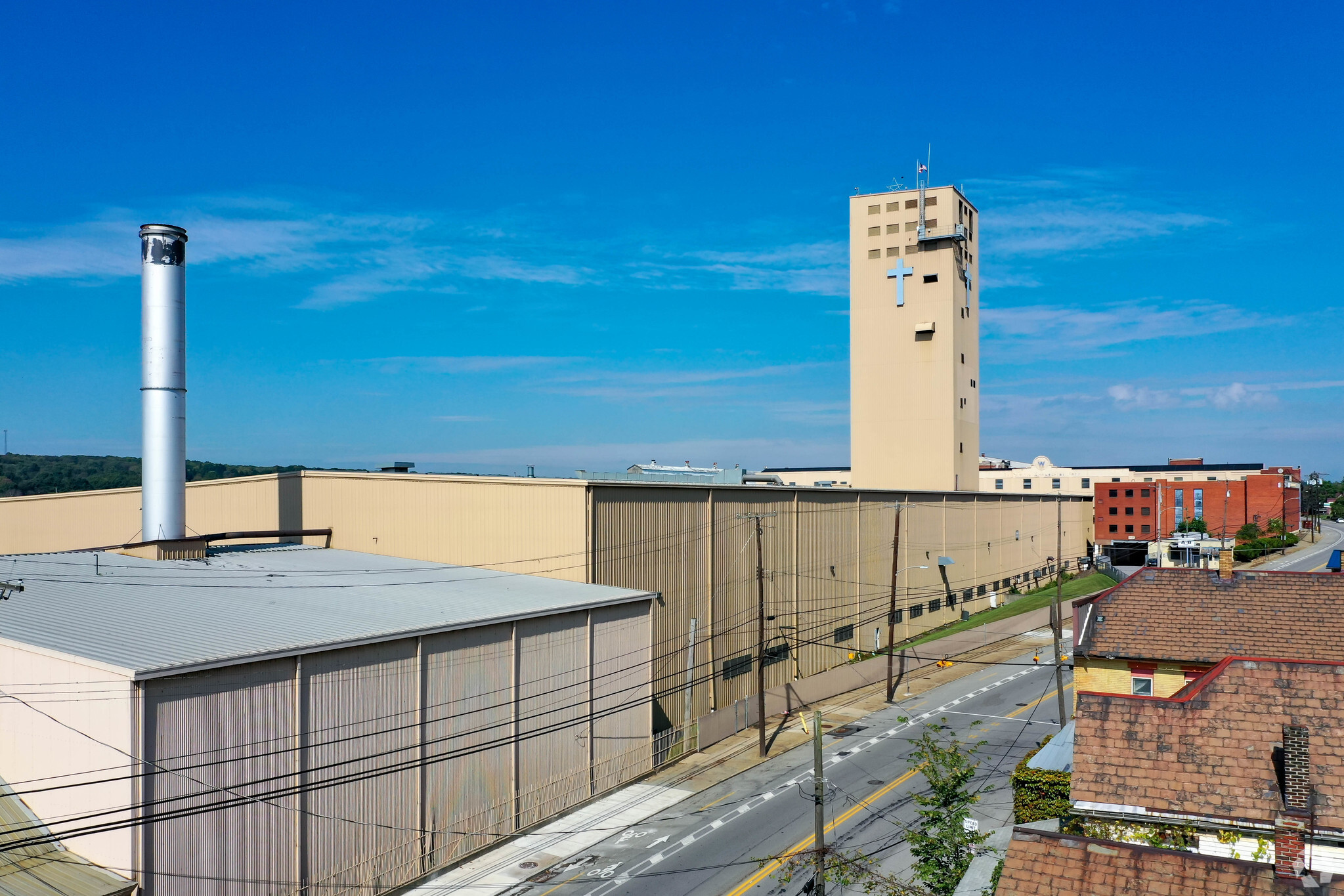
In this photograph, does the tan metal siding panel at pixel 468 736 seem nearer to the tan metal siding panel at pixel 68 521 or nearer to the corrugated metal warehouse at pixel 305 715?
the corrugated metal warehouse at pixel 305 715

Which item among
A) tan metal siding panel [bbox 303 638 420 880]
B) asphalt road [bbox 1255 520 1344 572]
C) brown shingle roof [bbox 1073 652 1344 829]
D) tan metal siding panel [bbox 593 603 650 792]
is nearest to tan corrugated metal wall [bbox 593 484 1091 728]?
tan metal siding panel [bbox 593 603 650 792]

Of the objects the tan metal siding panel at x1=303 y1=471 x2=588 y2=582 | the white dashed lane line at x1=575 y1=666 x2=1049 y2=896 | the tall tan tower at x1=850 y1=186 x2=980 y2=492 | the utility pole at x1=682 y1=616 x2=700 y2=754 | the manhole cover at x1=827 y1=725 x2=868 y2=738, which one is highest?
the tall tan tower at x1=850 y1=186 x2=980 y2=492

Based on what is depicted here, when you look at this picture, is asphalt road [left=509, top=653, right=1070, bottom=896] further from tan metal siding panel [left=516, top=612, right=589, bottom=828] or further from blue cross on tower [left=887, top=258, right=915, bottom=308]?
blue cross on tower [left=887, top=258, right=915, bottom=308]

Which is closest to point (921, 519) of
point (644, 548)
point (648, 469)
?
point (648, 469)

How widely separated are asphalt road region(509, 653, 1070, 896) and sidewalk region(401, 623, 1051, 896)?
0.55 meters

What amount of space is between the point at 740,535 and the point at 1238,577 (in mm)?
21624

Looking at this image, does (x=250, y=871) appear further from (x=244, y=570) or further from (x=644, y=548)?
(x=644, y=548)

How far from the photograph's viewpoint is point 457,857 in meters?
29.1

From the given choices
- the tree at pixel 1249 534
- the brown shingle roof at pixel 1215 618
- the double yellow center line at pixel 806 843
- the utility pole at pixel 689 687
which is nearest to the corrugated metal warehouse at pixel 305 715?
the utility pole at pixel 689 687

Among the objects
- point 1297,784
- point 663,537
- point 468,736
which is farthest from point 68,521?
point 1297,784

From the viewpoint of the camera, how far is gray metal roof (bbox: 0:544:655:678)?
24.7 m

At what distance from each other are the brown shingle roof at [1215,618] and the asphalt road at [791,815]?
24.0 ft

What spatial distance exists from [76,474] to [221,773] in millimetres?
179813

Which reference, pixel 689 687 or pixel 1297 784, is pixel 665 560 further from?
pixel 1297 784
